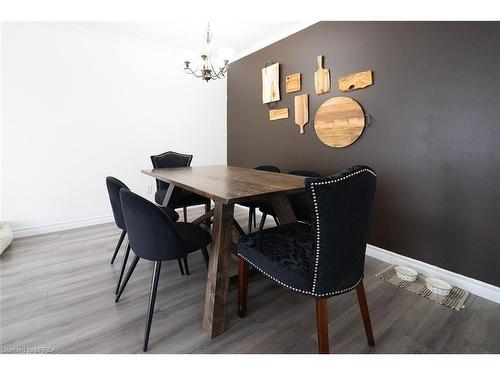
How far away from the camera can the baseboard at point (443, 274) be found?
183cm

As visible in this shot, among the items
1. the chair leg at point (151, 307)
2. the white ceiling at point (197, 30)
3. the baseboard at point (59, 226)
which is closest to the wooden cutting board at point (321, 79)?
the white ceiling at point (197, 30)

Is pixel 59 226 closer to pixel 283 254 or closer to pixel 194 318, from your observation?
pixel 194 318

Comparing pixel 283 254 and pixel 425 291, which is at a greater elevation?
pixel 283 254

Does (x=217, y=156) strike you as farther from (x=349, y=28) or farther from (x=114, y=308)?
(x=114, y=308)

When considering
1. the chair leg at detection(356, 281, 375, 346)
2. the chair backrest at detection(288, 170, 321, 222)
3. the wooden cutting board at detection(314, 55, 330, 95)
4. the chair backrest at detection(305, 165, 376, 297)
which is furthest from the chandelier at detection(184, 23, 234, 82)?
the chair leg at detection(356, 281, 375, 346)

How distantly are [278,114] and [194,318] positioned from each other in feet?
8.71

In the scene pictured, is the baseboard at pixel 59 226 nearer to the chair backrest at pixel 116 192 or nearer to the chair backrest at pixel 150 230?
the chair backrest at pixel 116 192

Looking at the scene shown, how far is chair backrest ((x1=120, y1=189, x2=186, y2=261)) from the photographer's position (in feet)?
4.33

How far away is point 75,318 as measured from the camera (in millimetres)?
1607

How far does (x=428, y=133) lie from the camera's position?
206cm

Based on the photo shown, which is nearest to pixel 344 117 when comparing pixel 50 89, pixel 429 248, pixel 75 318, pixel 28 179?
pixel 429 248

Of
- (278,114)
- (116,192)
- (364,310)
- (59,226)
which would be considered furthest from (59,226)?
(364,310)

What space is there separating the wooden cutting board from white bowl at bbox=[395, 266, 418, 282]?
73.9 inches

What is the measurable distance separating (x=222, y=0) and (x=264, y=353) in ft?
7.49
